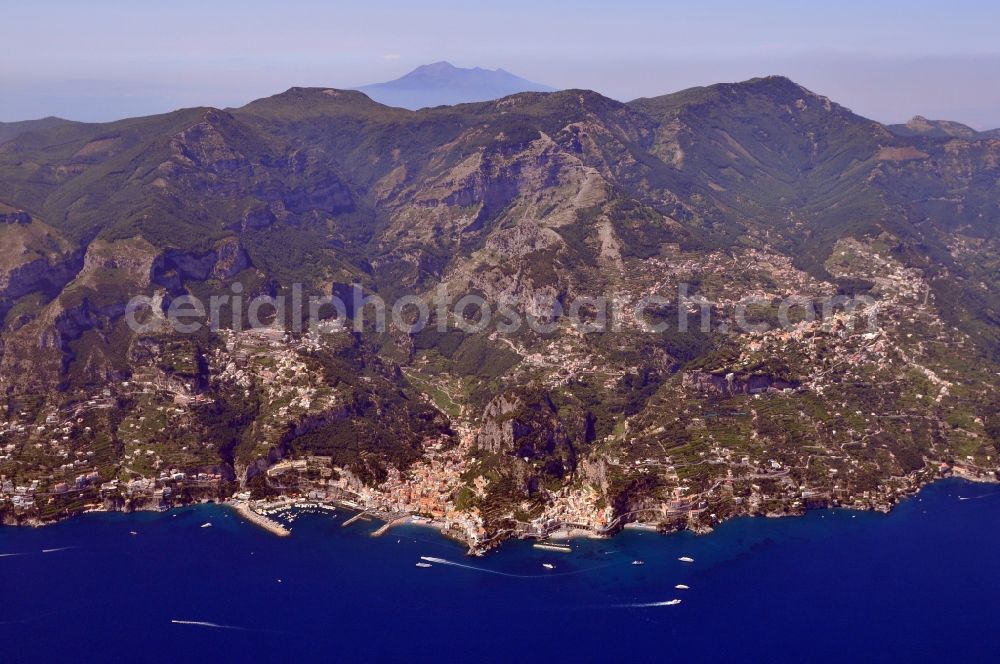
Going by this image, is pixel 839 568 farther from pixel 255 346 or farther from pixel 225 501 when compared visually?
pixel 255 346

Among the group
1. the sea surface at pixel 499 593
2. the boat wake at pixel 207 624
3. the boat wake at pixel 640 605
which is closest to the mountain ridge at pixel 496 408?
the sea surface at pixel 499 593

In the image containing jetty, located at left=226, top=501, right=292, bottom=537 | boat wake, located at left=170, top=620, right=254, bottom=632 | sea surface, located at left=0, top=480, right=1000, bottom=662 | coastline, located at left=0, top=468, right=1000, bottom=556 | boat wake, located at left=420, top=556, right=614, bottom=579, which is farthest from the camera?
jetty, located at left=226, top=501, right=292, bottom=537

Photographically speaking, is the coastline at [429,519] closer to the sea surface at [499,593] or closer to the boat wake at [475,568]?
the sea surface at [499,593]

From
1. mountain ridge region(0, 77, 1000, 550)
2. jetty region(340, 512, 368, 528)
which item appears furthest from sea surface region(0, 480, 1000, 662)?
mountain ridge region(0, 77, 1000, 550)

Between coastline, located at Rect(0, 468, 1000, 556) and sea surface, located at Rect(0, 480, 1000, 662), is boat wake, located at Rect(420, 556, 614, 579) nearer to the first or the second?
sea surface, located at Rect(0, 480, 1000, 662)

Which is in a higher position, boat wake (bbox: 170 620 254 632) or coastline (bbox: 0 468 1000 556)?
coastline (bbox: 0 468 1000 556)

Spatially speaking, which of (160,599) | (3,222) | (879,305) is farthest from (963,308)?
(3,222)
